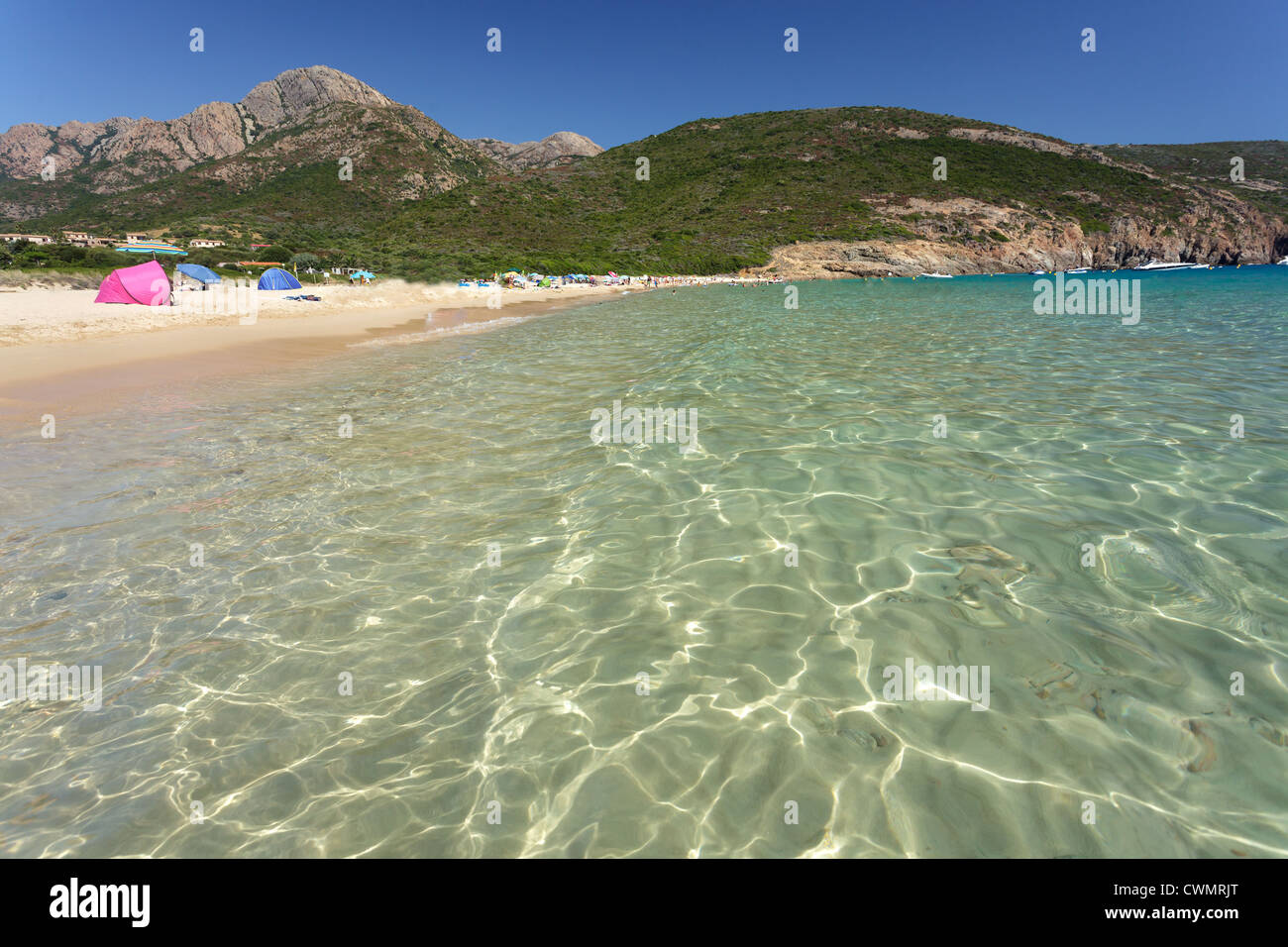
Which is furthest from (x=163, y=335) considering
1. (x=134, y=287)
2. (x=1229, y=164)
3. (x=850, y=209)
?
(x=1229, y=164)

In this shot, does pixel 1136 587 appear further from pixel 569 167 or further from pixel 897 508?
pixel 569 167

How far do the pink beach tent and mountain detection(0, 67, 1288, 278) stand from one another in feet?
93.0

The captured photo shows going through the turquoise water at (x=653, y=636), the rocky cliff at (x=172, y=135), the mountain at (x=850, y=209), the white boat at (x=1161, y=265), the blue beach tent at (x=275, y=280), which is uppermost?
the rocky cliff at (x=172, y=135)

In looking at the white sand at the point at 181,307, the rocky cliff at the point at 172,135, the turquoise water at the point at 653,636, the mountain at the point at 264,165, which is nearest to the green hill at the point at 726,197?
the mountain at the point at 264,165

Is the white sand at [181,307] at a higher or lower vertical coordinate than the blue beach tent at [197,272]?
lower

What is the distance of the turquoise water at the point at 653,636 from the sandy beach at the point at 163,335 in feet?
17.7

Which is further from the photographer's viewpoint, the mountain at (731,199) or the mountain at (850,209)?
the mountain at (731,199)

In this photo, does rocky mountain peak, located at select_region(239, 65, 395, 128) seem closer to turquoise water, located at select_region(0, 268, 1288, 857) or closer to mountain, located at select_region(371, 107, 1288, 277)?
mountain, located at select_region(371, 107, 1288, 277)

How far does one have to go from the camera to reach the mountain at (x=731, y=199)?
79.1 metres

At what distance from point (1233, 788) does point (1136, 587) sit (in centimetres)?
226

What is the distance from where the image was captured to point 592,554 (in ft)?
19.8

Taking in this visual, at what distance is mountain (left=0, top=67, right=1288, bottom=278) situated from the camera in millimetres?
79125

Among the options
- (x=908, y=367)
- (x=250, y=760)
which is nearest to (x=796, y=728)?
(x=250, y=760)

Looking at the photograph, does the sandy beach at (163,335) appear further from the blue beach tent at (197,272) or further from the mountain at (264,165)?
the mountain at (264,165)
